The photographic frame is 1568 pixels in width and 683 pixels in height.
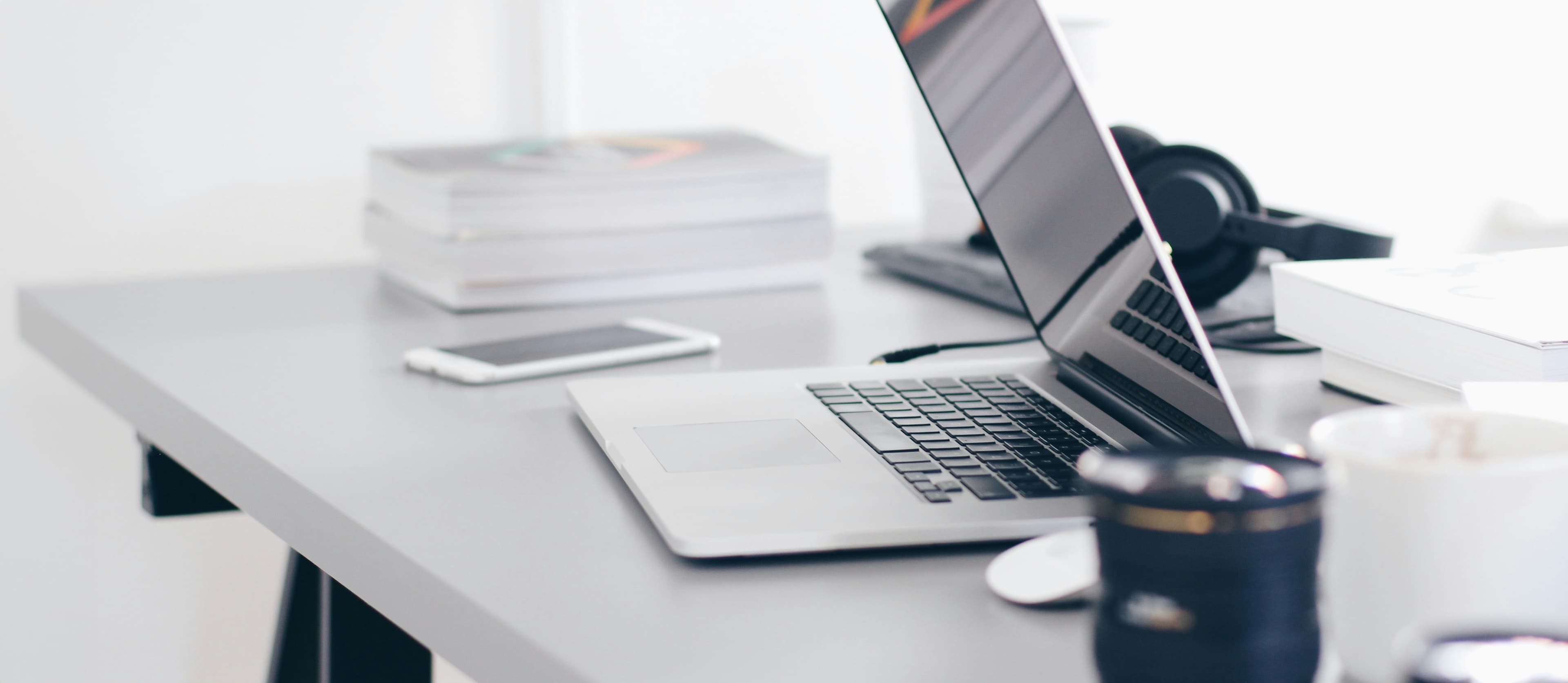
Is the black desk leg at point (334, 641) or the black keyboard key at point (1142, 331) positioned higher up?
the black keyboard key at point (1142, 331)

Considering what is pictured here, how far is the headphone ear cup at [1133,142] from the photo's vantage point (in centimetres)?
95

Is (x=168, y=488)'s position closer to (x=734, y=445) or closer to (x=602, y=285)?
(x=602, y=285)

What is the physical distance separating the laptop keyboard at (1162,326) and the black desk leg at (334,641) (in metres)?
0.58

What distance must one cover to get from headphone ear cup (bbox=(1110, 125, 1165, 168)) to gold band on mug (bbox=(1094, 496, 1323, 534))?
2.25ft

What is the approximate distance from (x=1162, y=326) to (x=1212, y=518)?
27 centimetres

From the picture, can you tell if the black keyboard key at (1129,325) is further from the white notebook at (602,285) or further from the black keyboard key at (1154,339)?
the white notebook at (602,285)

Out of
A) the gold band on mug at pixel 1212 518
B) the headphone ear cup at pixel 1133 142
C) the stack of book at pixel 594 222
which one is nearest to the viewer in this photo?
the gold band on mug at pixel 1212 518

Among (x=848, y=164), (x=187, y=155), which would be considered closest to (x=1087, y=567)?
(x=187, y=155)

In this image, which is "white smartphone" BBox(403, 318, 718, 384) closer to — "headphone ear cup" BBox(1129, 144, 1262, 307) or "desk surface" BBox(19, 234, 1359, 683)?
"desk surface" BBox(19, 234, 1359, 683)

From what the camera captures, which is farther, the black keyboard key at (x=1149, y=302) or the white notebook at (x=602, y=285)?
the white notebook at (x=602, y=285)

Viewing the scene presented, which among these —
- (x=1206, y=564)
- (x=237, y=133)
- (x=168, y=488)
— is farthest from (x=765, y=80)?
(x=1206, y=564)

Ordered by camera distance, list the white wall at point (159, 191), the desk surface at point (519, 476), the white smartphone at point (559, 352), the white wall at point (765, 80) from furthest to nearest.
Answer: the white wall at point (765, 80) < the white wall at point (159, 191) < the white smartphone at point (559, 352) < the desk surface at point (519, 476)

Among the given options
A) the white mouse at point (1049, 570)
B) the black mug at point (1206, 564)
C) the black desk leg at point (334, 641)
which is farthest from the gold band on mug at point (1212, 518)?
the black desk leg at point (334, 641)

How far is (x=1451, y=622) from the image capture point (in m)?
Answer: 0.37
